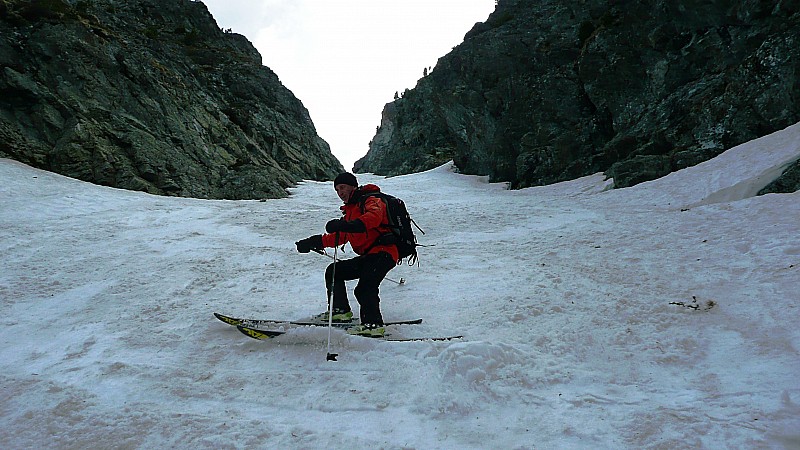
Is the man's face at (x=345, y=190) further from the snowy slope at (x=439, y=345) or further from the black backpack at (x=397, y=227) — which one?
the snowy slope at (x=439, y=345)

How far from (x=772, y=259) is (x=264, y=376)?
784 cm

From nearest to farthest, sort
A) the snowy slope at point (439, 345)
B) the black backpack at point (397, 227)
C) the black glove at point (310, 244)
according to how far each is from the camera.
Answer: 1. the snowy slope at point (439, 345)
2. the black backpack at point (397, 227)
3. the black glove at point (310, 244)

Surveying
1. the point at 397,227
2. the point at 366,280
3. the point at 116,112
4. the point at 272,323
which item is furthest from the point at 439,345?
the point at 116,112

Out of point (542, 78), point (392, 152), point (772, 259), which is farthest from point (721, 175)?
point (392, 152)

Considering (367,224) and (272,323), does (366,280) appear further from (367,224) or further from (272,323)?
(272,323)

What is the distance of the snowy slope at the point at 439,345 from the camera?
386cm

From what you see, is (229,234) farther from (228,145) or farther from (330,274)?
(228,145)

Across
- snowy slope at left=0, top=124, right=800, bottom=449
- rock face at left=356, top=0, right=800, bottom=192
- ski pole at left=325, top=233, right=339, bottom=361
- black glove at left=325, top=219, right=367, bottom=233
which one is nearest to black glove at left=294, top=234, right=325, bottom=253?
ski pole at left=325, top=233, right=339, bottom=361

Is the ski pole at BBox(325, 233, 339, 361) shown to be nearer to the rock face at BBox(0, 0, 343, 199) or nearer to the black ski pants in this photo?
the black ski pants

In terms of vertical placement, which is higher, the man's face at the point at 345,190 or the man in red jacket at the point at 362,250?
the man's face at the point at 345,190

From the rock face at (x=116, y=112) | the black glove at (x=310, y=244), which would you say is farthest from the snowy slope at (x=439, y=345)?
the rock face at (x=116, y=112)

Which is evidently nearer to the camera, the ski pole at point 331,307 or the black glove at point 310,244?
the ski pole at point 331,307

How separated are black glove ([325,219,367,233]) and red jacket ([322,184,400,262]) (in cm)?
7

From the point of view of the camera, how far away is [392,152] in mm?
62969
